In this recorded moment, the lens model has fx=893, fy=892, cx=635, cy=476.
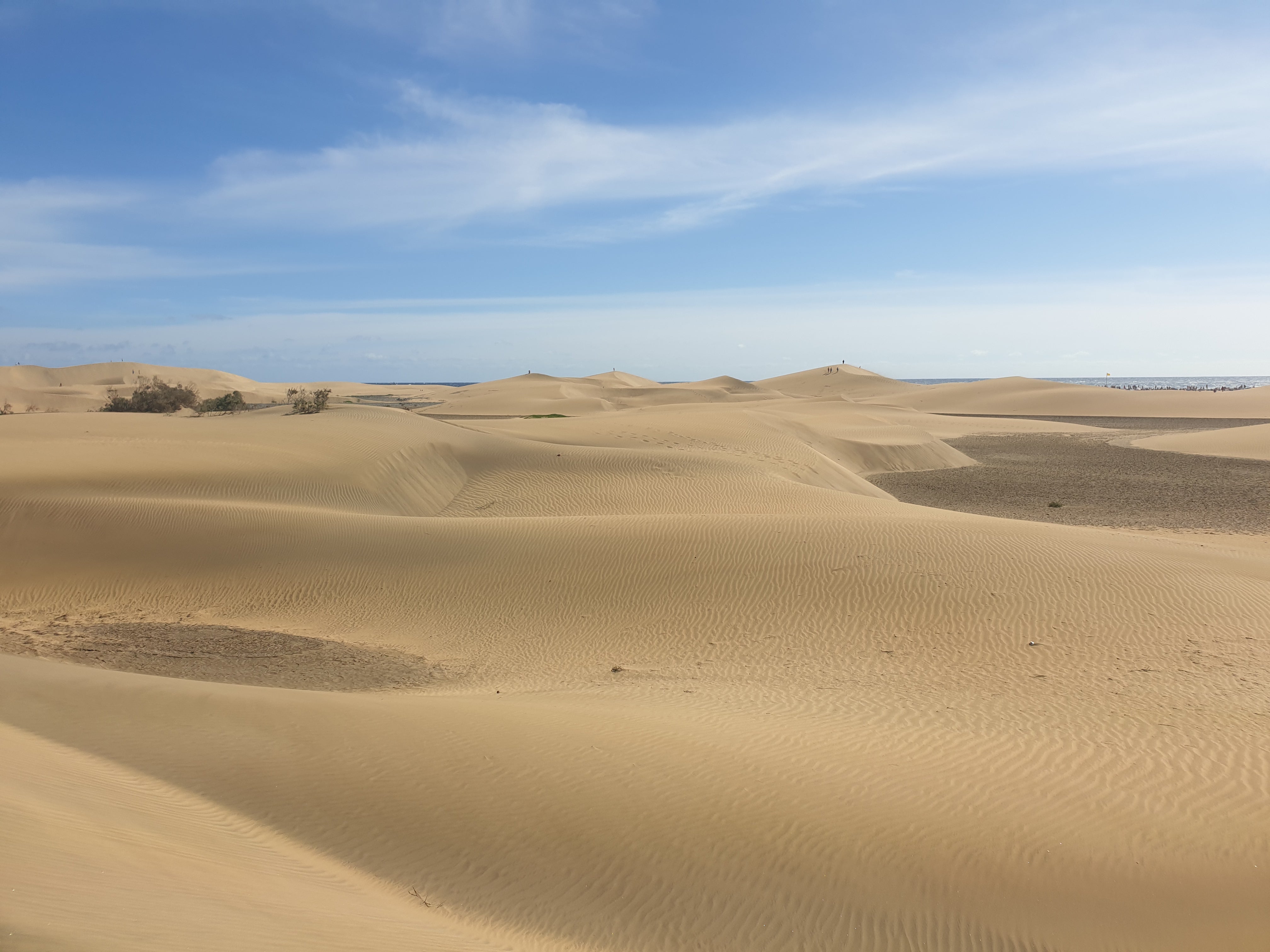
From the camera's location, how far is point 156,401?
34938 mm

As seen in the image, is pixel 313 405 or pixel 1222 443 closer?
pixel 313 405

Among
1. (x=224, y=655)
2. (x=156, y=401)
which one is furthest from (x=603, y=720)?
(x=156, y=401)

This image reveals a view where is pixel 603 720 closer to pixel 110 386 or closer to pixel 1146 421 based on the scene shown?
pixel 1146 421

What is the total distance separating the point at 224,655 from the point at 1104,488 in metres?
25.1

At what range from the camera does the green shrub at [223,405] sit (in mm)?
32562

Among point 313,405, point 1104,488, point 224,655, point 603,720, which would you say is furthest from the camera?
point 313,405

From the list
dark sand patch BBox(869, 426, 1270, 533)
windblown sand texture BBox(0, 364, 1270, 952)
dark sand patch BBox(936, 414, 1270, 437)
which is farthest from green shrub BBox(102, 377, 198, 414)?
dark sand patch BBox(936, 414, 1270, 437)

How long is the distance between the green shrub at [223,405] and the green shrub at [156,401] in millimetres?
2080

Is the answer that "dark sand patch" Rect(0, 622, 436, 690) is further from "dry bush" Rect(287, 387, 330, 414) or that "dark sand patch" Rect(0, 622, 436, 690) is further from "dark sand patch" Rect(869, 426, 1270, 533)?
"dry bush" Rect(287, 387, 330, 414)

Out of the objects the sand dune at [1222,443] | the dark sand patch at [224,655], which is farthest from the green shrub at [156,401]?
the sand dune at [1222,443]

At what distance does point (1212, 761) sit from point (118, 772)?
725 centimetres

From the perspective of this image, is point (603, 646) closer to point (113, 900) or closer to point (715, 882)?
point (715, 882)

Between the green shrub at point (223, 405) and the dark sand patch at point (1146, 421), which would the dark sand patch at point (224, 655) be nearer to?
the green shrub at point (223, 405)

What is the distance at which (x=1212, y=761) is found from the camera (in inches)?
249
